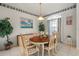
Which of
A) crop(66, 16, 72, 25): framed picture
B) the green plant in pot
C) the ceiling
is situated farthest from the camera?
crop(66, 16, 72, 25): framed picture

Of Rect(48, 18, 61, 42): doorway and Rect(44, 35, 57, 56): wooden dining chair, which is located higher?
Rect(48, 18, 61, 42): doorway

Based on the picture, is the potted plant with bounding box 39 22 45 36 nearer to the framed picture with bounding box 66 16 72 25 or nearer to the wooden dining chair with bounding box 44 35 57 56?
the wooden dining chair with bounding box 44 35 57 56

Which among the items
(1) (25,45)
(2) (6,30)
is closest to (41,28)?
(1) (25,45)

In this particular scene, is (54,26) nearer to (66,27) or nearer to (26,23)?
(66,27)

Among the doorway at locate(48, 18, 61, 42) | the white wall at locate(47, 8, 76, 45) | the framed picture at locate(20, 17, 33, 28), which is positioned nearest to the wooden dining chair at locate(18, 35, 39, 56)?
the framed picture at locate(20, 17, 33, 28)

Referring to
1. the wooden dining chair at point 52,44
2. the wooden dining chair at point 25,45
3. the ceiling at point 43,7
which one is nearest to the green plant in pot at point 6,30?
the wooden dining chair at point 25,45

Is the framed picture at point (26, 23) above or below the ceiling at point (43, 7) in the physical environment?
below

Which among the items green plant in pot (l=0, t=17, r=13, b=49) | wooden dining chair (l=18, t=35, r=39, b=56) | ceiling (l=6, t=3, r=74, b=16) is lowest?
wooden dining chair (l=18, t=35, r=39, b=56)

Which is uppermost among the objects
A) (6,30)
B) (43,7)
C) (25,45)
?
(43,7)

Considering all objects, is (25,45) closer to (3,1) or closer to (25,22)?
(25,22)

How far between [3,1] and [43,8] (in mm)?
798

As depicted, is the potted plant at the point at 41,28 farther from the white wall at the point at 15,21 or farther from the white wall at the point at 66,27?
the white wall at the point at 66,27

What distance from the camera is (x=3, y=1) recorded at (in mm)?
1440

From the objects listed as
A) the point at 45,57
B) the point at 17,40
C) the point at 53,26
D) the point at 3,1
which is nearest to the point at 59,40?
the point at 53,26
